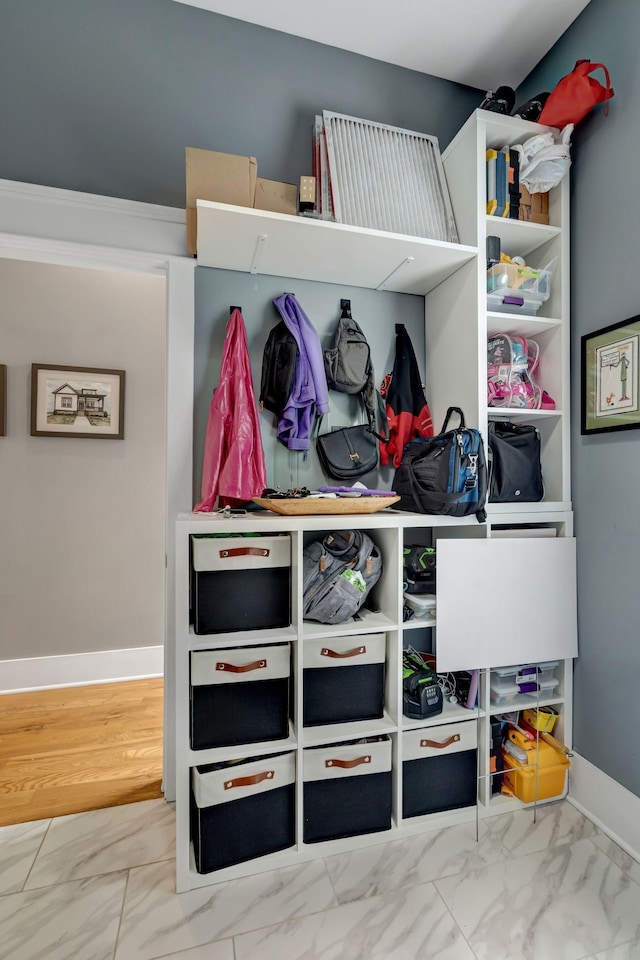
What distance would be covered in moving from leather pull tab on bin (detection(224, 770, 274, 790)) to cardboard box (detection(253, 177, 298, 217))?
1.88 metres

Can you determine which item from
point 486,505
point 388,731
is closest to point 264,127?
point 486,505

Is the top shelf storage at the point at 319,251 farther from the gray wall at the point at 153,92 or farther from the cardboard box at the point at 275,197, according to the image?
the gray wall at the point at 153,92

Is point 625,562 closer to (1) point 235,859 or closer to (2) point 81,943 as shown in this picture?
(1) point 235,859

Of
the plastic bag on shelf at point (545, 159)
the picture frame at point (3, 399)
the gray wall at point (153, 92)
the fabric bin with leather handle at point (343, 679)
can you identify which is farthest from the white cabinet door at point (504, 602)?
the picture frame at point (3, 399)

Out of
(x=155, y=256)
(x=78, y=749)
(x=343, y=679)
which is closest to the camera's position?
(x=343, y=679)

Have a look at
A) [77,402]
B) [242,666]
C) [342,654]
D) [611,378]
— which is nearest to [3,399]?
[77,402]

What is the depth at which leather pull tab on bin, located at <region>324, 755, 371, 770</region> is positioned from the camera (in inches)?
62.9

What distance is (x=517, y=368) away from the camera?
6.31 ft

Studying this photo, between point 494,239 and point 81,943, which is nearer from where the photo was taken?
point 81,943

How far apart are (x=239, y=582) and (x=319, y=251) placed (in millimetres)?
1232

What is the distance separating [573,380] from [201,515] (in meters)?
1.53

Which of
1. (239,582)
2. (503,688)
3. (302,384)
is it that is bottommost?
(503,688)

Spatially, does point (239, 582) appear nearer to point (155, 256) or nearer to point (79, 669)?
point (155, 256)

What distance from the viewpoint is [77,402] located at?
284 cm
